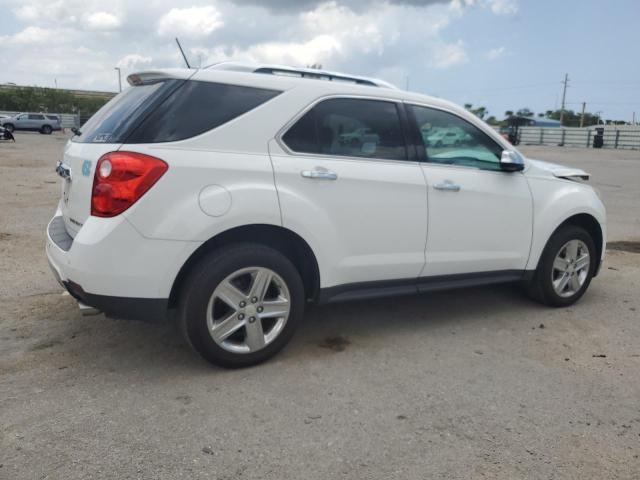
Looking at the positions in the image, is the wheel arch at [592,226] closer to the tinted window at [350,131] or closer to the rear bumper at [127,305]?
the tinted window at [350,131]

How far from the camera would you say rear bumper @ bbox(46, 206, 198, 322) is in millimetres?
3123

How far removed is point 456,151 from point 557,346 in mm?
1578

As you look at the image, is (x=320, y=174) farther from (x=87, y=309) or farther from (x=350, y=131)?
(x=87, y=309)

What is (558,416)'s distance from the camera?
10.3 ft

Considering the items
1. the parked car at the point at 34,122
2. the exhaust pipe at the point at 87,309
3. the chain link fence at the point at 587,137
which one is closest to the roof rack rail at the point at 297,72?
the exhaust pipe at the point at 87,309

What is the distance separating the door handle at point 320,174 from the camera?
3563 millimetres

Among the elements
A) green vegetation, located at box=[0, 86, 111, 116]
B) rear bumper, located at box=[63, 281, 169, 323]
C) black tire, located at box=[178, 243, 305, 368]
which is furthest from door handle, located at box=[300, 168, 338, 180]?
green vegetation, located at box=[0, 86, 111, 116]

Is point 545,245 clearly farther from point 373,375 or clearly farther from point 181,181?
point 181,181

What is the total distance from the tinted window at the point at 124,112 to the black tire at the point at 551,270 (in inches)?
127

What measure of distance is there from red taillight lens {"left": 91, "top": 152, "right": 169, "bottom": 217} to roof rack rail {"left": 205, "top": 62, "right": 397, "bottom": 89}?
0.89m

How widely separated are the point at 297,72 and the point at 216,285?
156cm

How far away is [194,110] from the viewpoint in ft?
11.1

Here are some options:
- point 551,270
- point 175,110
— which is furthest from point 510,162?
point 175,110

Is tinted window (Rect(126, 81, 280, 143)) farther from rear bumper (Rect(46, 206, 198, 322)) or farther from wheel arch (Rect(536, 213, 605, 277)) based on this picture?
wheel arch (Rect(536, 213, 605, 277))
